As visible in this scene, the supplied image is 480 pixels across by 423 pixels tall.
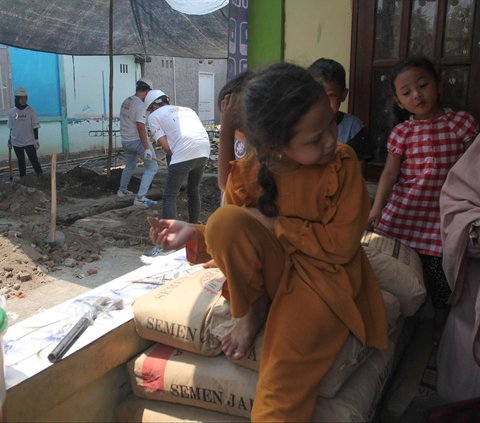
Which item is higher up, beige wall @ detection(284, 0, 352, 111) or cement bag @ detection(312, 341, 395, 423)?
beige wall @ detection(284, 0, 352, 111)

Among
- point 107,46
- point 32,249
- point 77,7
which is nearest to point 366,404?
point 32,249

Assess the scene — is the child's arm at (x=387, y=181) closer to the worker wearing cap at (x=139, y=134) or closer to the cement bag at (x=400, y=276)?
the cement bag at (x=400, y=276)

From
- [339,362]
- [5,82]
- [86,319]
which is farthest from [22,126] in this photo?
[339,362]

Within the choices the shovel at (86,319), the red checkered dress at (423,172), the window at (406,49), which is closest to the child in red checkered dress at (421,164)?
the red checkered dress at (423,172)

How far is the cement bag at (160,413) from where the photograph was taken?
1.83 meters

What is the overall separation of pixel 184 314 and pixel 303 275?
1.81 feet

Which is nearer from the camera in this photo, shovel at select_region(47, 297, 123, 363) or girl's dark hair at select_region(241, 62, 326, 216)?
girl's dark hair at select_region(241, 62, 326, 216)

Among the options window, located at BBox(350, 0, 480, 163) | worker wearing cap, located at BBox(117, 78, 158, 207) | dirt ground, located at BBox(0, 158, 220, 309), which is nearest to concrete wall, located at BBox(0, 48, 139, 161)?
dirt ground, located at BBox(0, 158, 220, 309)

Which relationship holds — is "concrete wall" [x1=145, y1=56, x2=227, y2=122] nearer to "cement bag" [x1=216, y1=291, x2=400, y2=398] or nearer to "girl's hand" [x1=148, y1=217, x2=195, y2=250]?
"girl's hand" [x1=148, y1=217, x2=195, y2=250]

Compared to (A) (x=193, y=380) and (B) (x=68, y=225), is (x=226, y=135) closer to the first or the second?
(A) (x=193, y=380)

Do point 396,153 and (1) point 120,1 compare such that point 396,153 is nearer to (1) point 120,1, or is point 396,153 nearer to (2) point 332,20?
(2) point 332,20

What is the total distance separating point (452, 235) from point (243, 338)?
3.33ft

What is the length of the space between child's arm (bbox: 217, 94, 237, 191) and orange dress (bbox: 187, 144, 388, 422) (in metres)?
0.53

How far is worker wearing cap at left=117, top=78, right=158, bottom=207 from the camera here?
25.1 feet
